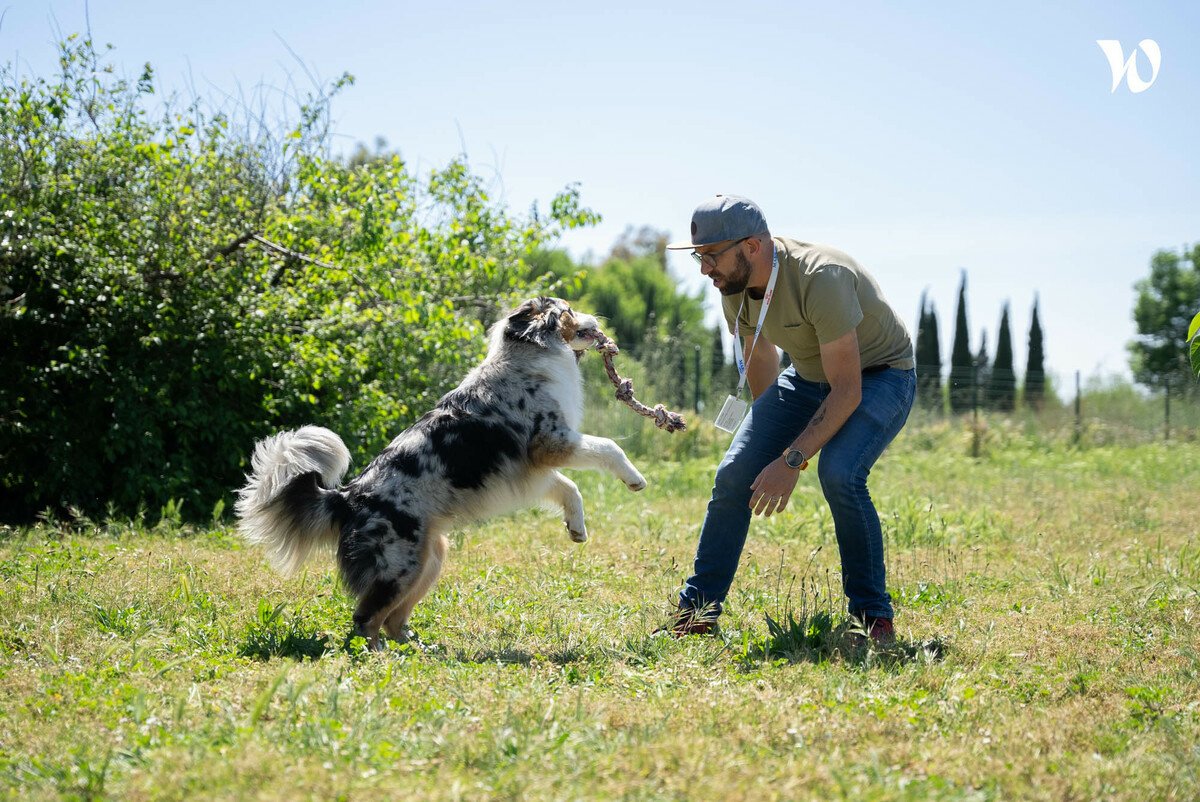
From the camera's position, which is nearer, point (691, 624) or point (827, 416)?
point (827, 416)

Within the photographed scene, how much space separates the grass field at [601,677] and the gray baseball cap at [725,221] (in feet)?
6.11

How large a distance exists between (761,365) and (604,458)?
98cm

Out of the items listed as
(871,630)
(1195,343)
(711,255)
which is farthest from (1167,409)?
→ (711,255)

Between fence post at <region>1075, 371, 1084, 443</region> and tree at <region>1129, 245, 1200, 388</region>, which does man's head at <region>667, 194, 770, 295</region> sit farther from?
tree at <region>1129, 245, 1200, 388</region>

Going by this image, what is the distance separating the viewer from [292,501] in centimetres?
497

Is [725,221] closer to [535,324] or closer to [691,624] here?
[535,324]

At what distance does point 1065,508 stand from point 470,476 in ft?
22.9

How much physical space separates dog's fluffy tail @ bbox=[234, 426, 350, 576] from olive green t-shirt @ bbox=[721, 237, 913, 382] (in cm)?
222

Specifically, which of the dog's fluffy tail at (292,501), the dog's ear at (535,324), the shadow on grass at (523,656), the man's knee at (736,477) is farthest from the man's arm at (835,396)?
the dog's fluffy tail at (292,501)

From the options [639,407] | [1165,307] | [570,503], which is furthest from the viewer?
[1165,307]

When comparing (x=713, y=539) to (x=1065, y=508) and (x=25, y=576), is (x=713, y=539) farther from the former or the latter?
(x=1065, y=508)

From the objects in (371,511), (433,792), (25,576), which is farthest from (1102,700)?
(25,576)

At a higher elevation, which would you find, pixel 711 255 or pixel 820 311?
pixel 711 255

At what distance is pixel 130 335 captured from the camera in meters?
8.96
